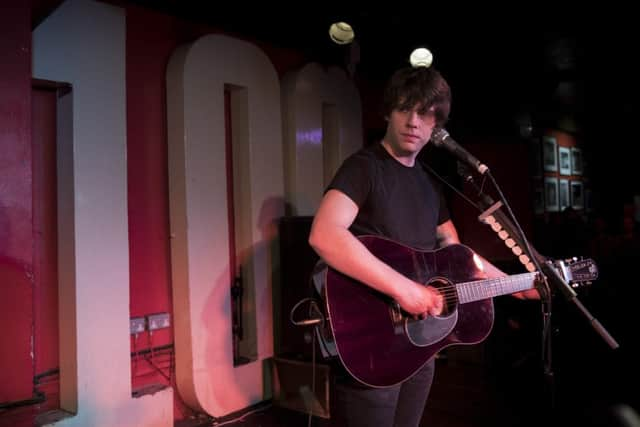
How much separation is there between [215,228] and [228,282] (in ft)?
1.40

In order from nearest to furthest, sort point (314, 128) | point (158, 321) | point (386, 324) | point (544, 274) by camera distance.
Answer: point (386, 324) → point (544, 274) → point (158, 321) → point (314, 128)

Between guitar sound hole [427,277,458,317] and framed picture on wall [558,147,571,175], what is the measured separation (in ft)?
19.7

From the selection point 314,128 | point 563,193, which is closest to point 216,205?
point 314,128

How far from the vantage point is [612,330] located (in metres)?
4.56

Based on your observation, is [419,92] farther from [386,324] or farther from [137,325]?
[137,325]

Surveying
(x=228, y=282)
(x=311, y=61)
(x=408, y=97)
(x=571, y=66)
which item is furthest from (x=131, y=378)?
(x=571, y=66)

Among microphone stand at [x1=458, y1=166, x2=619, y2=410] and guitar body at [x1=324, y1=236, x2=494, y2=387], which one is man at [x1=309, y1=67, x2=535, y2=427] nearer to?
guitar body at [x1=324, y1=236, x2=494, y2=387]

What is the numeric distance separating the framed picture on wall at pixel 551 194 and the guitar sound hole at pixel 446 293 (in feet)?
17.0

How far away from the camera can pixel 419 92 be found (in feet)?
6.92

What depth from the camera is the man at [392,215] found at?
73.1 inches

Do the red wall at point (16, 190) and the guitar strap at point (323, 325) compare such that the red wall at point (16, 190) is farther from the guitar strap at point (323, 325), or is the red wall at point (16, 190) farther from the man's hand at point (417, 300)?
the man's hand at point (417, 300)

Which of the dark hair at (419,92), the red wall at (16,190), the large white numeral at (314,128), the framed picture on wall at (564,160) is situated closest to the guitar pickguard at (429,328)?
the dark hair at (419,92)

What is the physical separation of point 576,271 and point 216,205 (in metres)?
2.41

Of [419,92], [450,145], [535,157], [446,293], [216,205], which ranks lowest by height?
[446,293]
